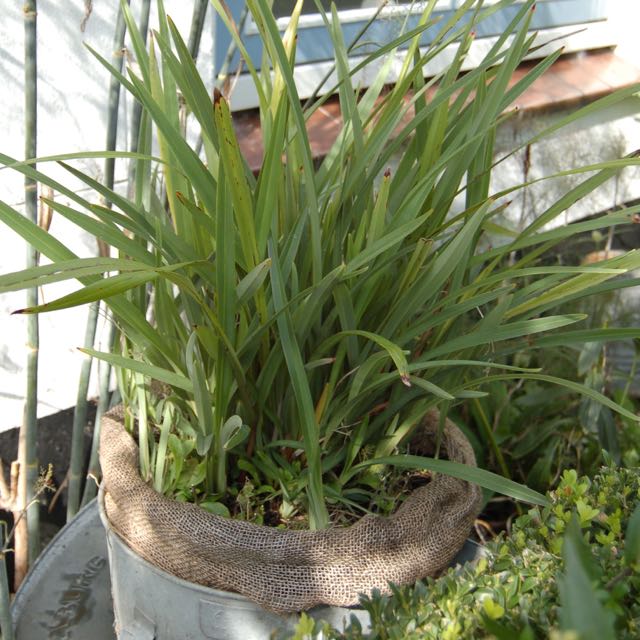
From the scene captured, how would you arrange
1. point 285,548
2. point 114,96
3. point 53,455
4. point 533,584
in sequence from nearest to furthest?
point 533,584
point 285,548
point 114,96
point 53,455

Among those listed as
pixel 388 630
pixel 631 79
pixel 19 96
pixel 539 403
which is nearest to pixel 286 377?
pixel 388 630

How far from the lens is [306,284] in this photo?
0.96 meters

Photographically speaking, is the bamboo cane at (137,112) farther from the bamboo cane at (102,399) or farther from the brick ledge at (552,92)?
the brick ledge at (552,92)

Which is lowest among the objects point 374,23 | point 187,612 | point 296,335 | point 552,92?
point 187,612

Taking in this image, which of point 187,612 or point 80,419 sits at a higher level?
point 80,419

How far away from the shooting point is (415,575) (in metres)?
0.88

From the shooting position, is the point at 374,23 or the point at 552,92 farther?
the point at 552,92

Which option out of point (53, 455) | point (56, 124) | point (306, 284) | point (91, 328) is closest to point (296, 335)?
point (306, 284)

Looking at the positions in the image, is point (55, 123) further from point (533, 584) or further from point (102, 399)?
point (533, 584)

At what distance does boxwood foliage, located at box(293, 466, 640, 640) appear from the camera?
615 millimetres

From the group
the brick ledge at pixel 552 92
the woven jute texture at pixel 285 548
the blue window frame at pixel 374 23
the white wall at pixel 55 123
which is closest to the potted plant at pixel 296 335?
the woven jute texture at pixel 285 548

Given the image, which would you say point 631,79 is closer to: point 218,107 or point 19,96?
point 19,96

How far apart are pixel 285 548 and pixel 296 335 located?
22 centimetres

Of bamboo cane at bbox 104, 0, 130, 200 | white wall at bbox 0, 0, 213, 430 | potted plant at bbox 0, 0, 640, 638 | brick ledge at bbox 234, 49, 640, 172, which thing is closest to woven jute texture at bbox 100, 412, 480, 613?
potted plant at bbox 0, 0, 640, 638
